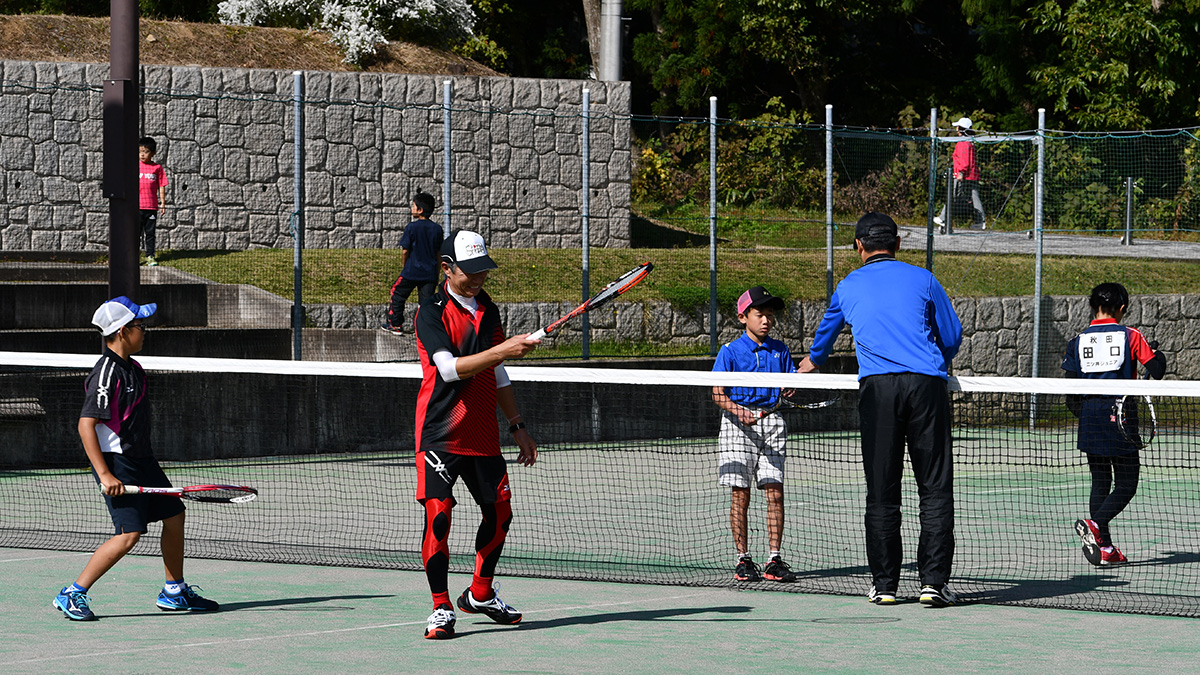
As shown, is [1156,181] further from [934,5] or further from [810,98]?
[934,5]

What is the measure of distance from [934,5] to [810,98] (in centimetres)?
499

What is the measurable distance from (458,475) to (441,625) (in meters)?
0.68

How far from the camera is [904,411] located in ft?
25.3

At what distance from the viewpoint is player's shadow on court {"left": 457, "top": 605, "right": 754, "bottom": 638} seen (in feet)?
23.7

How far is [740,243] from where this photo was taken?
17641 mm

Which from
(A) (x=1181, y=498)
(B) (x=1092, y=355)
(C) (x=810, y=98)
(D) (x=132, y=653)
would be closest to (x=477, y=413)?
(D) (x=132, y=653)

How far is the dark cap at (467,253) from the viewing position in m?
6.90

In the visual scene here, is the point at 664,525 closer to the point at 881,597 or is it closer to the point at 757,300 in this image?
the point at 757,300

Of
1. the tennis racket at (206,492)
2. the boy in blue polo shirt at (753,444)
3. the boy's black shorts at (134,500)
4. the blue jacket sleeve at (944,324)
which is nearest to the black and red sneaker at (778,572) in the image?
the boy in blue polo shirt at (753,444)

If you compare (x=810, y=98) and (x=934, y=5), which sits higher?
(x=934, y=5)

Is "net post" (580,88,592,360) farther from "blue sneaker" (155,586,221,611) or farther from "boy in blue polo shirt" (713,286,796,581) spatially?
"blue sneaker" (155,586,221,611)

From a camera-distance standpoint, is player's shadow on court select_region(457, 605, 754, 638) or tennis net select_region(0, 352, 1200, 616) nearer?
player's shadow on court select_region(457, 605, 754, 638)

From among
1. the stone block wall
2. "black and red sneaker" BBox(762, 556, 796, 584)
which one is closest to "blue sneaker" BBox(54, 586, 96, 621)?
"black and red sneaker" BBox(762, 556, 796, 584)

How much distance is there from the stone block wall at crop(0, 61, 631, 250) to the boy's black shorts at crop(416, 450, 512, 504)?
10357 millimetres
